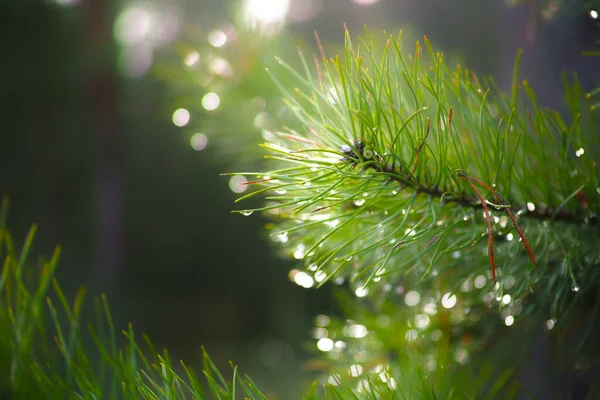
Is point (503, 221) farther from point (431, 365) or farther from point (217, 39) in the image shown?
point (217, 39)

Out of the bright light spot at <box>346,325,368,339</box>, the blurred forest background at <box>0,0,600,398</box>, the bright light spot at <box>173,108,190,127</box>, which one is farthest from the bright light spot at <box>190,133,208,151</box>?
the blurred forest background at <box>0,0,600,398</box>

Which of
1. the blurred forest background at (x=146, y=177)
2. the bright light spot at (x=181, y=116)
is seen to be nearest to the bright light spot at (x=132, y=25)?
the blurred forest background at (x=146, y=177)

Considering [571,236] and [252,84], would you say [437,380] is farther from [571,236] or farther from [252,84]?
[252,84]

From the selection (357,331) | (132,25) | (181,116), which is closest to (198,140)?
(181,116)

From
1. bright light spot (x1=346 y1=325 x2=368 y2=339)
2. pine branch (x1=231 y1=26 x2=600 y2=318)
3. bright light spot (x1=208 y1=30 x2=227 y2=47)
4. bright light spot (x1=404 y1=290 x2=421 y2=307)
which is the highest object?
bright light spot (x1=208 y1=30 x2=227 y2=47)

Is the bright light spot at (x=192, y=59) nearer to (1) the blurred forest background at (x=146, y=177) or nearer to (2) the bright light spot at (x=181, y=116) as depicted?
(2) the bright light spot at (x=181, y=116)

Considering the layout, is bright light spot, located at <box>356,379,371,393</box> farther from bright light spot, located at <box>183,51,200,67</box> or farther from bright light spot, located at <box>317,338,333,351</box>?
bright light spot, located at <box>183,51,200,67</box>

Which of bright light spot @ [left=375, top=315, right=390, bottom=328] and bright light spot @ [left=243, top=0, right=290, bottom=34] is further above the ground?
bright light spot @ [left=243, top=0, right=290, bottom=34]
